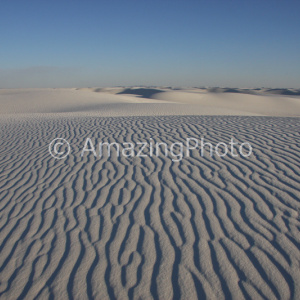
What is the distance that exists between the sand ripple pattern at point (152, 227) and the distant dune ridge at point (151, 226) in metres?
0.01

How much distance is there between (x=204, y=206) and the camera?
12.9 feet

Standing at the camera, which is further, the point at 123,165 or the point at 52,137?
the point at 52,137

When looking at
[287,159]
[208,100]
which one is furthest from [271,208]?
[208,100]

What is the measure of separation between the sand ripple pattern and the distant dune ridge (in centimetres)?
1

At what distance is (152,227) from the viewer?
11.6 ft

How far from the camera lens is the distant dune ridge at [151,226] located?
8.84ft

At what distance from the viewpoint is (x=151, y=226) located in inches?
140

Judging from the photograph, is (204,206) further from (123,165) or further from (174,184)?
(123,165)

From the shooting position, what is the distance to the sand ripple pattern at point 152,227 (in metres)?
2.69

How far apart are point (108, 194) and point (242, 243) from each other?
88.4 inches

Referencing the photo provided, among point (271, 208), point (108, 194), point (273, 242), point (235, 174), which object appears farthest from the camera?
point (235, 174)

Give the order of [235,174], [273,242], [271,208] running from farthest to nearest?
[235,174], [271,208], [273,242]

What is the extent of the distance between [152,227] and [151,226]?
0.03m

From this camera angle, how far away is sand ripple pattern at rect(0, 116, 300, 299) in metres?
2.69
